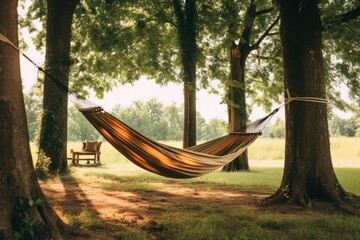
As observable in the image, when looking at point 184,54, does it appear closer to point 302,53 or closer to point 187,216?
point 302,53

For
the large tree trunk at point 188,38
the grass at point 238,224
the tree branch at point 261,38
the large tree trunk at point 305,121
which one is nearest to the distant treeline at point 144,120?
the tree branch at point 261,38

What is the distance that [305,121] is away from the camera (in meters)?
4.66

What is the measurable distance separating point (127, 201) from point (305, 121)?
2.60 metres

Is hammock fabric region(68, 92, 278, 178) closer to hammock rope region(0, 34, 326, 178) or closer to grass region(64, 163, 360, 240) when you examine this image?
hammock rope region(0, 34, 326, 178)

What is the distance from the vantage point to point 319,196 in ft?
15.0

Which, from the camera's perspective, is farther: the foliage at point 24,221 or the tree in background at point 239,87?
the tree in background at point 239,87

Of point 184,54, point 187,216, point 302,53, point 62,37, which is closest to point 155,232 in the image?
point 187,216

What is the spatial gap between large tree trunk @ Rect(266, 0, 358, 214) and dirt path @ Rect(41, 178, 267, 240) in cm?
66

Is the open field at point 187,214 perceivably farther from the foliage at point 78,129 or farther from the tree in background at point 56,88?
the foliage at point 78,129

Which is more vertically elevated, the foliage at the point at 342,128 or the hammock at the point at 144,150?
the foliage at the point at 342,128

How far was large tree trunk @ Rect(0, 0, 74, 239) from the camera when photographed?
2656 millimetres

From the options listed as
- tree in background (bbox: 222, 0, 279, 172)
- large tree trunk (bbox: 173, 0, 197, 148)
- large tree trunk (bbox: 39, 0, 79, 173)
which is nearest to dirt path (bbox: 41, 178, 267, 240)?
large tree trunk (bbox: 39, 0, 79, 173)

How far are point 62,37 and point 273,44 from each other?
690 cm

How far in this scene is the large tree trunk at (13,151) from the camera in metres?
2.66
